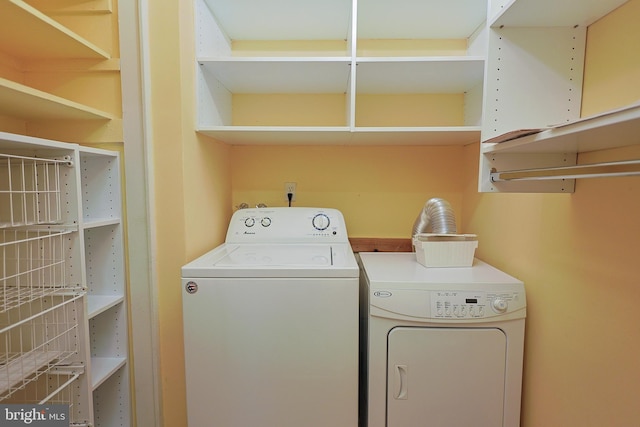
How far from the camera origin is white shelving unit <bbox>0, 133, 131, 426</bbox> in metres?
1.10

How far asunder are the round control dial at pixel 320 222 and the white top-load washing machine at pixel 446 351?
0.59 metres

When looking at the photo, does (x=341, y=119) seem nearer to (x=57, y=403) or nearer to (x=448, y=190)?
(x=448, y=190)

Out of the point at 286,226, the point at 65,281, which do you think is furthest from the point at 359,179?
the point at 65,281

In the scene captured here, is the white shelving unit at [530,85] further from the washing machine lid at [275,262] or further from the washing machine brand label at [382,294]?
the washing machine lid at [275,262]

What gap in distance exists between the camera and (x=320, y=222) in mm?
1755

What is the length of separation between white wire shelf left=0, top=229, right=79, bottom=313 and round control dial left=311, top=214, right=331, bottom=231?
1.08 m

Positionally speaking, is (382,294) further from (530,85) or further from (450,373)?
(530,85)

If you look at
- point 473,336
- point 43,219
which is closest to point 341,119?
point 473,336

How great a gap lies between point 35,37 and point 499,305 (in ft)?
6.52

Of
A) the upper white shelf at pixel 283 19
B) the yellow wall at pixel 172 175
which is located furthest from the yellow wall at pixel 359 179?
the upper white shelf at pixel 283 19

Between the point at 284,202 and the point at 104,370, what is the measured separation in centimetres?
120

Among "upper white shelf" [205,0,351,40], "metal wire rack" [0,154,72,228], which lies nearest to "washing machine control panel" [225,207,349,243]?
"metal wire rack" [0,154,72,228]

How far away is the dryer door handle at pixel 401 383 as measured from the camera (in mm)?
1218

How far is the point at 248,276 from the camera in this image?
1213 millimetres
